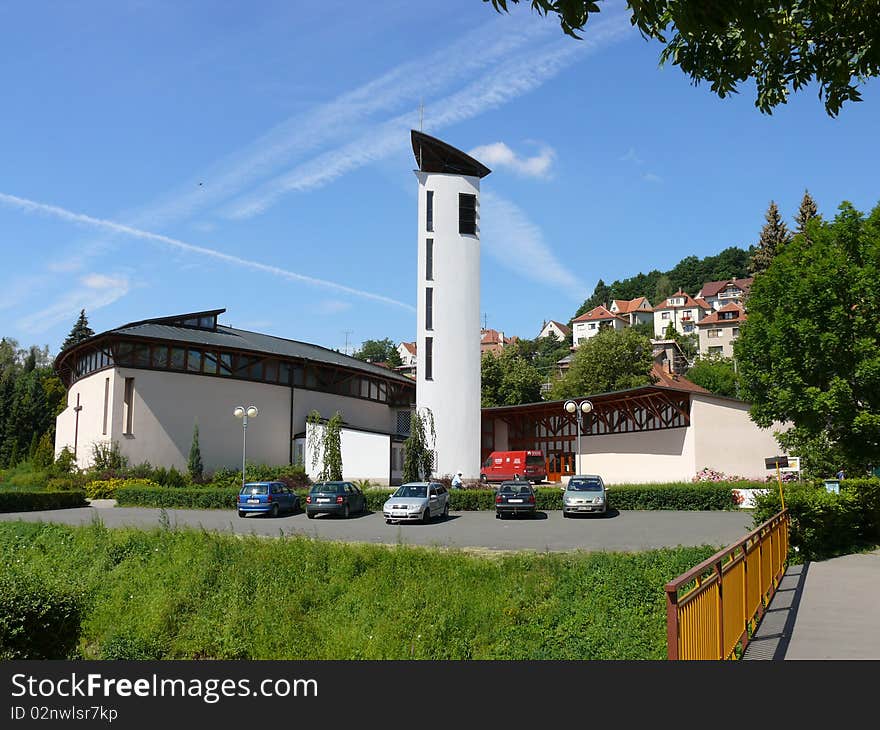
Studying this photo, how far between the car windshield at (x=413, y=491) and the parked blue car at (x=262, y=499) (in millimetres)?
5405

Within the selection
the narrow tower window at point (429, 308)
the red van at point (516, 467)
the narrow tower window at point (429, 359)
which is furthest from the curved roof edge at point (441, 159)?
the red van at point (516, 467)

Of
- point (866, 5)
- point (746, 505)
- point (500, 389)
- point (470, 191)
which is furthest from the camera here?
point (500, 389)

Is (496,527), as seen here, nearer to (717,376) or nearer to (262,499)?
(262,499)

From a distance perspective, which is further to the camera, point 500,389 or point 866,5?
point 500,389

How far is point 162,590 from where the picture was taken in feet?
57.8

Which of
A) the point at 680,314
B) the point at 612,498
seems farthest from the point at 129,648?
the point at 680,314

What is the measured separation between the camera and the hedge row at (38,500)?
34406 mm

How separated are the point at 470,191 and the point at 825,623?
135 ft

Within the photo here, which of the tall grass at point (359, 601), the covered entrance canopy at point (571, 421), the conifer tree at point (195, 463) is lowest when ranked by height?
the tall grass at point (359, 601)

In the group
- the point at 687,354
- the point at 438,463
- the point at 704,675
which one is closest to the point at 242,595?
the point at 704,675

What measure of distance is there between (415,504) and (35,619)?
1851 centimetres

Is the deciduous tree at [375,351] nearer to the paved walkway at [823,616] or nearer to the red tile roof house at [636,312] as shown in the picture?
the red tile roof house at [636,312]

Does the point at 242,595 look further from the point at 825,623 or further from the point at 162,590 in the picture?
the point at 825,623

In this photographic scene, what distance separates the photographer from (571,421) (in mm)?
54156
